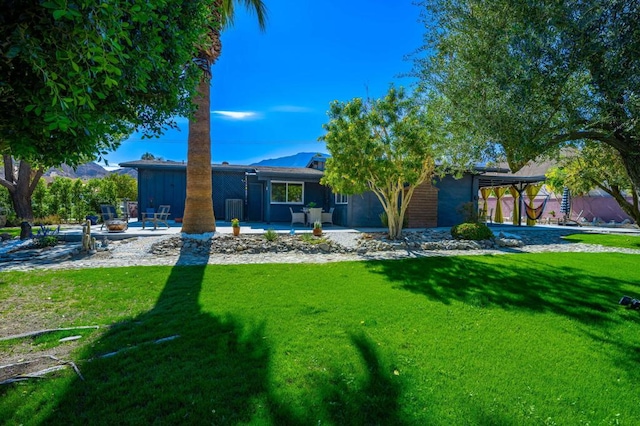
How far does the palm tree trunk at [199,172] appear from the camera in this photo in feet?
34.3

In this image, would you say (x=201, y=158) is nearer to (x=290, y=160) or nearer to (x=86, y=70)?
(x=86, y=70)

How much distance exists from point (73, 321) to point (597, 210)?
33.7 metres

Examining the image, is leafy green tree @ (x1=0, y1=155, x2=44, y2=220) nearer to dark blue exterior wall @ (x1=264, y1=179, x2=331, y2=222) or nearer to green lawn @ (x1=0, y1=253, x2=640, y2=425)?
dark blue exterior wall @ (x1=264, y1=179, x2=331, y2=222)

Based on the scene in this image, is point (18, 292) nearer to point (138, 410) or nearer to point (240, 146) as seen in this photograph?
point (138, 410)

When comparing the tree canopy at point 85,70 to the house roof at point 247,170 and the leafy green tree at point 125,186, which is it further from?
the leafy green tree at point 125,186

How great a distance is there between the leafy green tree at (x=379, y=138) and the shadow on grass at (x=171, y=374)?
23.3 feet

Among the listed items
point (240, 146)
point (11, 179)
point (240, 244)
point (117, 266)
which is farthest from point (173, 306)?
point (240, 146)

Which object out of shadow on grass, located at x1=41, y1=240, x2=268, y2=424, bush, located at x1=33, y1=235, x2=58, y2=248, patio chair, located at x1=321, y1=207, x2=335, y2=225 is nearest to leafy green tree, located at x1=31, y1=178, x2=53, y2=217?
bush, located at x1=33, y1=235, x2=58, y2=248

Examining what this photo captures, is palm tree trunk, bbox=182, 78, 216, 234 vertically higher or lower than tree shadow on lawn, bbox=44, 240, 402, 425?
higher

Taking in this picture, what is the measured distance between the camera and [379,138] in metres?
10.3

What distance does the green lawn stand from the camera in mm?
2428

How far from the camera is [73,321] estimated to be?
412cm

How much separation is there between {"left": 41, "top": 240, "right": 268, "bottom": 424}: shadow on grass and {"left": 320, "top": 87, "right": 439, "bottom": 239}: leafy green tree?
7098 millimetres

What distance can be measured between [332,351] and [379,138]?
8.17m
